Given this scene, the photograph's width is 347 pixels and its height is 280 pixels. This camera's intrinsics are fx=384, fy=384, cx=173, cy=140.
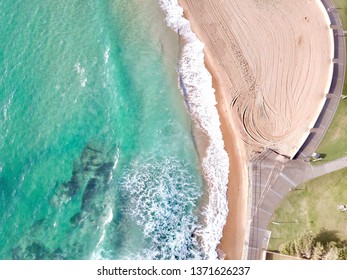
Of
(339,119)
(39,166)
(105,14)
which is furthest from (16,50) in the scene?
(339,119)

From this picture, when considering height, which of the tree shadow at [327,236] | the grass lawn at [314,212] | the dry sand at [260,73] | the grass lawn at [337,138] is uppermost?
the dry sand at [260,73]

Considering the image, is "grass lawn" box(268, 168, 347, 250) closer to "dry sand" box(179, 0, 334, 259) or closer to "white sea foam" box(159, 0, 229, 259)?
"dry sand" box(179, 0, 334, 259)

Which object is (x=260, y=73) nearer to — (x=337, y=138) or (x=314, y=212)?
(x=337, y=138)

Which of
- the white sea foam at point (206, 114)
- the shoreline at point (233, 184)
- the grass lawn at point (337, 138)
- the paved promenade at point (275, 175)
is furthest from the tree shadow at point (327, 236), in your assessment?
the white sea foam at point (206, 114)

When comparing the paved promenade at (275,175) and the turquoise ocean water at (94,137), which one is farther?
the turquoise ocean water at (94,137)

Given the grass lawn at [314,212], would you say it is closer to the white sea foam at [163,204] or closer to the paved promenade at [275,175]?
the paved promenade at [275,175]

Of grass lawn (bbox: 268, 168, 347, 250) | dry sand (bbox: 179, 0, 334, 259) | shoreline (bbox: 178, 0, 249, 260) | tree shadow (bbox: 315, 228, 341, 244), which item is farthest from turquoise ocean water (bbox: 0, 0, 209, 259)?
tree shadow (bbox: 315, 228, 341, 244)
